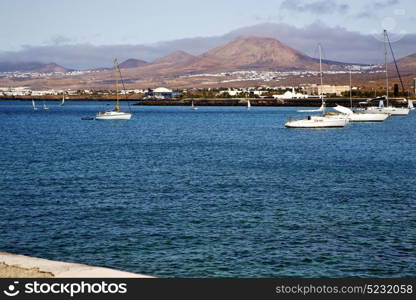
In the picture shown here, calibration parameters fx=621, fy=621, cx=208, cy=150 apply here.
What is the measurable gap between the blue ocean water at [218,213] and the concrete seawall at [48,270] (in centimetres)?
359

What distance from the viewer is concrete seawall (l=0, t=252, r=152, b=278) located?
13.1 m

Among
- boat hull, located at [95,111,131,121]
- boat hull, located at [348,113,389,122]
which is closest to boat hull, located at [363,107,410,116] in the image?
boat hull, located at [348,113,389,122]

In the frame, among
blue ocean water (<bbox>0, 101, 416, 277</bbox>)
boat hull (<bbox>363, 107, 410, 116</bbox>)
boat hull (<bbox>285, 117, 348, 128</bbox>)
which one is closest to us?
blue ocean water (<bbox>0, 101, 416, 277</bbox>)

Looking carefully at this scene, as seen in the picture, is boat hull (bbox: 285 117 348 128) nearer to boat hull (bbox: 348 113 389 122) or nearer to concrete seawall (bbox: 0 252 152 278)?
boat hull (bbox: 348 113 389 122)

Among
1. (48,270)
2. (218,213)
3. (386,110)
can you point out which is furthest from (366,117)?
(48,270)

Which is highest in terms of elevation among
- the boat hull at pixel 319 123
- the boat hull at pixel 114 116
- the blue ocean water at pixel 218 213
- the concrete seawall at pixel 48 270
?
the boat hull at pixel 114 116

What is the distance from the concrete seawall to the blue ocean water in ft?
11.8

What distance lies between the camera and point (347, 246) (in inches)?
782

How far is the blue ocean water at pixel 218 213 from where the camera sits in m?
18.4

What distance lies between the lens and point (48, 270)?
1384cm

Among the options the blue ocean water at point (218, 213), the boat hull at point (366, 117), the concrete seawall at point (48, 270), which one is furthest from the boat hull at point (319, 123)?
the concrete seawall at point (48, 270)

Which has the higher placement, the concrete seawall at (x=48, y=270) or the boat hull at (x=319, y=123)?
the concrete seawall at (x=48, y=270)

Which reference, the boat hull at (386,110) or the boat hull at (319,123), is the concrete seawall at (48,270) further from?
the boat hull at (386,110)

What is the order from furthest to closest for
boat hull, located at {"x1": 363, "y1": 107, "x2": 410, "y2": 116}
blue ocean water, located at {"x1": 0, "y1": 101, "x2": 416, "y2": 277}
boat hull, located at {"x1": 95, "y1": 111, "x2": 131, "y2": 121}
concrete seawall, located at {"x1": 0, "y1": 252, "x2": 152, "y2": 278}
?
boat hull, located at {"x1": 95, "y1": 111, "x2": 131, "y2": 121} < boat hull, located at {"x1": 363, "y1": 107, "x2": 410, "y2": 116} < blue ocean water, located at {"x1": 0, "y1": 101, "x2": 416, "y2": 277} < concrete seawall, located at {"x1": 0, "y1": 252, "x2": 152, "y2": 278}
